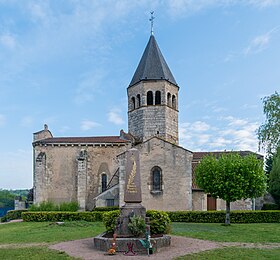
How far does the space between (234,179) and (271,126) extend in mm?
6104

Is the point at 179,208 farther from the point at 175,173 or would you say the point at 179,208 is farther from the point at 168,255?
the point at 168,255

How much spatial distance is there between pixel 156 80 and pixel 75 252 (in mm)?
22135

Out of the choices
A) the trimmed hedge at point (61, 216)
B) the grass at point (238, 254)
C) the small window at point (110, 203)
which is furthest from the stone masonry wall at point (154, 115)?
the grass at point (238, 254)

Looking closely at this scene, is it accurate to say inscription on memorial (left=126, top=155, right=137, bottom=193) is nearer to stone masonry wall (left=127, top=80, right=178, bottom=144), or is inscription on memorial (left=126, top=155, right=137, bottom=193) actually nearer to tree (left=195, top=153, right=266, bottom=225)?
tree (left=195, top=153, right=266, bottom=225)

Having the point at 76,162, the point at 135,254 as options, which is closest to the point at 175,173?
the point at 76,162

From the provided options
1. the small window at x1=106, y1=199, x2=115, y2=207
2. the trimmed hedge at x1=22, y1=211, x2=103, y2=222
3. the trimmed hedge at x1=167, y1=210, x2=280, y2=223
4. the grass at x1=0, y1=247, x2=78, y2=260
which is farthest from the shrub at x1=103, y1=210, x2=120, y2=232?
the small window at x1=106, y1=199, x2=115, y2=207

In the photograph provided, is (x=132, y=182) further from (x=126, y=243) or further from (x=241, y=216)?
(x=241, y=216)

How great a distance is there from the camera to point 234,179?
18.7 metres

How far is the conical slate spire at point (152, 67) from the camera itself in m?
30.8

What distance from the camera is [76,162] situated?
2948 cm

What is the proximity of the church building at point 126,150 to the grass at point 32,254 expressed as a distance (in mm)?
14987

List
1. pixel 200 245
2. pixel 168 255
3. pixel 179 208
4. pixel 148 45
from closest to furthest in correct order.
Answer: pixel 168 255, pixel 200 245, pixel 179 208, pixel 148 45

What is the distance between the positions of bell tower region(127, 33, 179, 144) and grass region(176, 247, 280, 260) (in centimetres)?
2001

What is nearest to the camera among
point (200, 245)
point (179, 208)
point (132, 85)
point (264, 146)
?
point (200, 245)
